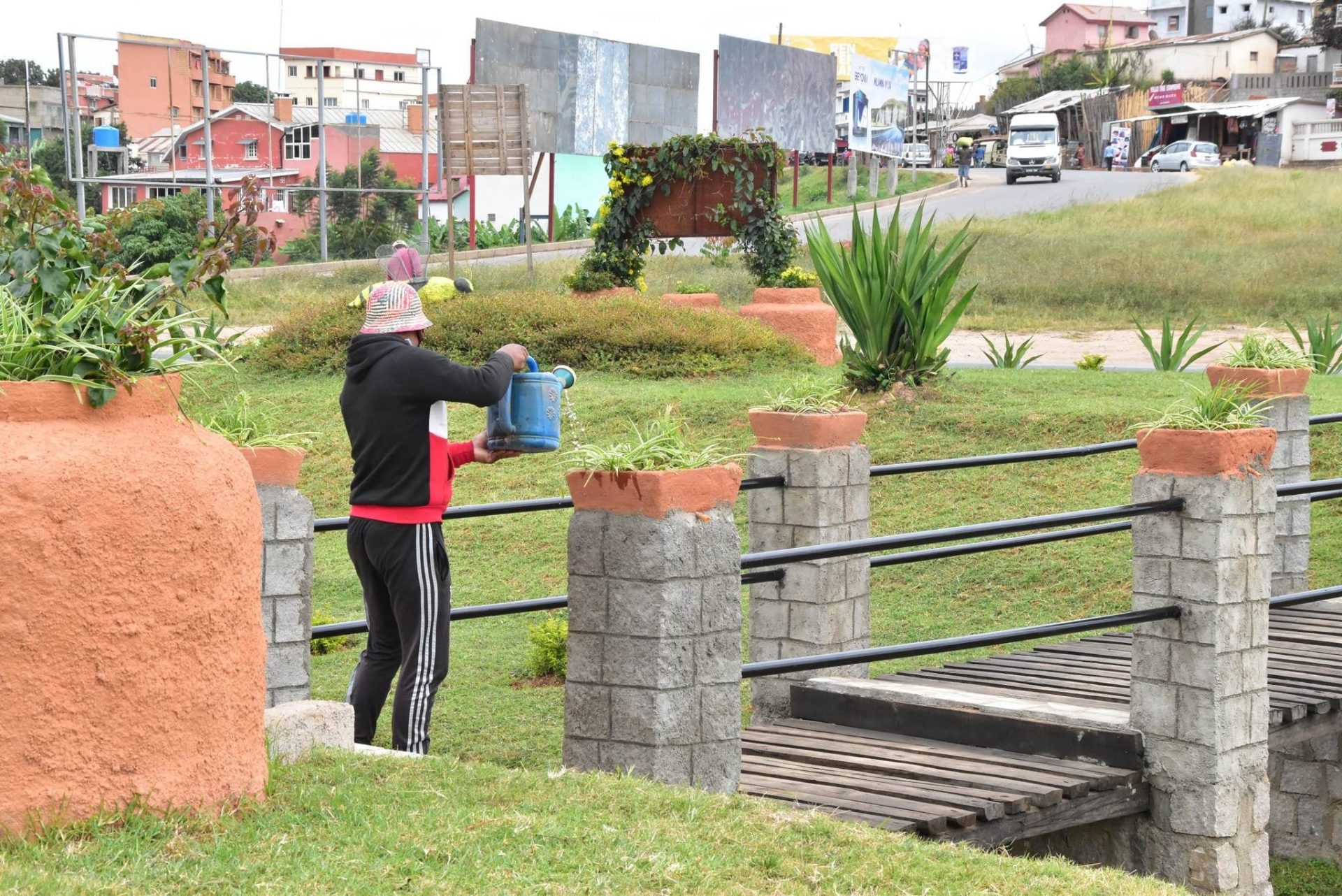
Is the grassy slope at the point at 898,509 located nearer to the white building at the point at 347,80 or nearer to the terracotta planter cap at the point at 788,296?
the terracotta planter cap at the point at 788,296

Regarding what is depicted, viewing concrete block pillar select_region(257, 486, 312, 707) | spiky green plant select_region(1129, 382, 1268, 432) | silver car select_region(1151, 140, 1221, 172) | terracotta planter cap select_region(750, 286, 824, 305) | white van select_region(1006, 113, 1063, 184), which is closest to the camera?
concrete block pillar select_region(257, 486, 312, 707)

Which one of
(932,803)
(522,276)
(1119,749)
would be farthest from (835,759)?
(522,276)

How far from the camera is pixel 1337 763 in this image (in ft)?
27.8

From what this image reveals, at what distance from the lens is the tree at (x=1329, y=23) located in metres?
47.5

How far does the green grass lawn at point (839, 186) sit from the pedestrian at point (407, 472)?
38.6m

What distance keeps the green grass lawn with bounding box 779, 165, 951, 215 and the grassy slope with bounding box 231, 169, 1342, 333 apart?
1080 cm

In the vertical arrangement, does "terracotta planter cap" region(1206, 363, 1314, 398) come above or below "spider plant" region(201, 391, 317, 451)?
below

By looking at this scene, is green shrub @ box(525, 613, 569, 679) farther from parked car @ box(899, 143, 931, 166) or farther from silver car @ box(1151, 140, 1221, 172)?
parked car @ box(899, 143, 931, 166)

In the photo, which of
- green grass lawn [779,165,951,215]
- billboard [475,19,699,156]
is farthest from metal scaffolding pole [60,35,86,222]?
green grass lawn [779,165,951,215]

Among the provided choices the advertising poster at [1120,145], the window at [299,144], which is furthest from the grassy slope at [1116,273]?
the advertising poster at [1120,145]

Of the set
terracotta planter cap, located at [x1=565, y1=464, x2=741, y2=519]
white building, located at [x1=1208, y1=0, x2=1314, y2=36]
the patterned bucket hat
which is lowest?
terracotta planter cap, located at [x1=565, y1=464, x2=741, y2=519]

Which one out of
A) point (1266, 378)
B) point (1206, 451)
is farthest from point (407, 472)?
point (1266, 378)

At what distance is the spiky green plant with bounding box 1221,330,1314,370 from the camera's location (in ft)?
32.9

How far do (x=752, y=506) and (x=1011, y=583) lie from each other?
358 cm
